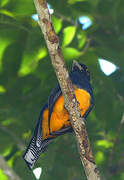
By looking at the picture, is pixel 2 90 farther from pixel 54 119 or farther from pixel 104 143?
pixel 104 143

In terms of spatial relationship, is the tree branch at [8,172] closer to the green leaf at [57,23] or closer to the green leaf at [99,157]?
the green leaf at [57,23]

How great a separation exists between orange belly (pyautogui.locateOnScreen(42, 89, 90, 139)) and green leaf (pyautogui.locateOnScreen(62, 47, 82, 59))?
1.29 feet

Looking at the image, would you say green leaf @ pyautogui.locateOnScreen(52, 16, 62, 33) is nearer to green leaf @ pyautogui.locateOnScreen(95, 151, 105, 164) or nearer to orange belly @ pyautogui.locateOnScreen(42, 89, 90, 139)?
orange belly @ pyautogui.locateOnScreen(42, 89, 90, 139)

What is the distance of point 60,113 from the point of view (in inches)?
180

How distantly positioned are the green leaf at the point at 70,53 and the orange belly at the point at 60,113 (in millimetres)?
392

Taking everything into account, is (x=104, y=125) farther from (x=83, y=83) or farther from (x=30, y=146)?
(x=30, y=146)

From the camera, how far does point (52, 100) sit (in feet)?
14.0

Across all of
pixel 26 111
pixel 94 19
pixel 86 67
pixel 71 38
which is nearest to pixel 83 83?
pixel 86 67

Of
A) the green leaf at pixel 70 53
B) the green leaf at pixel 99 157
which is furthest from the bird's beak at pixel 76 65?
the green leaf at pixel 99 157

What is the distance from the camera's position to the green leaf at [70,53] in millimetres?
4477

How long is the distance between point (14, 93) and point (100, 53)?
1222 millimetres

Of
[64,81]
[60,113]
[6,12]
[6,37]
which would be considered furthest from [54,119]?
[64,81]

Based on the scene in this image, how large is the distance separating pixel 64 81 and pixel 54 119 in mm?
1443

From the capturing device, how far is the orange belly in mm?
4484
